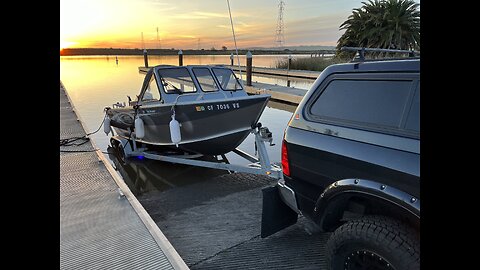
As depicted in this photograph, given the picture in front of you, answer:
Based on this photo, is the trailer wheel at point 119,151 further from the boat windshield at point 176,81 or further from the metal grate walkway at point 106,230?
the metal grate walkway at point 106,230

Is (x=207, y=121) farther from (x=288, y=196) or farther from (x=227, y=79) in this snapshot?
(x=288, y=196)

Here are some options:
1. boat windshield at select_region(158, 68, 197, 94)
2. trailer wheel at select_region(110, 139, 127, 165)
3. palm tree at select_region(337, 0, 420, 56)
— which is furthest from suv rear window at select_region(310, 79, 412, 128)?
palm tree at select_region(337, 0, 420, 56)

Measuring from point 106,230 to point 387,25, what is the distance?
22964mm

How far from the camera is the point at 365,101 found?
8.91 ft

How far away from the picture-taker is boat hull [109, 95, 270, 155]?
22.0 feet

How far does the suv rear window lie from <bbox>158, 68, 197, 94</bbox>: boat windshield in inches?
194

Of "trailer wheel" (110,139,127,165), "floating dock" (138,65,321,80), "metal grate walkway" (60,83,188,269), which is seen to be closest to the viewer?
"metal grate walkway" (60,83,188,269)

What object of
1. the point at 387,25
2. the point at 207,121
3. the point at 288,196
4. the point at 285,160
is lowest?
the point at 288,196

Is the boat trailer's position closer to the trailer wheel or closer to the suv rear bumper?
the trailer wheel

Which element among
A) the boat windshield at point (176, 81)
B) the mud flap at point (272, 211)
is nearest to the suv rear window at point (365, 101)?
the mud flap at point (272, 211)

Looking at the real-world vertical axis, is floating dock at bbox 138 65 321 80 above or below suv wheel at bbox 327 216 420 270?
above

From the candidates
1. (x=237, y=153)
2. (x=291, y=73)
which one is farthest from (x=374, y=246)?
(x=291, y=73)

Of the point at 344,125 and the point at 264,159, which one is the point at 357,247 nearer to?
the point at 344,125

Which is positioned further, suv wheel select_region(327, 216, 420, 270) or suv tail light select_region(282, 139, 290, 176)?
suv tail light select_region(282, 139, 290, 176)
